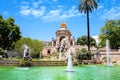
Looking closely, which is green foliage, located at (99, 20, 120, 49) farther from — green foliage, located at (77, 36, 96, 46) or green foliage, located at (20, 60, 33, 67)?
green foliage, located at (77, 36, 96, 46)

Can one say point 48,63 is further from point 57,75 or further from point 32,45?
point 32,45

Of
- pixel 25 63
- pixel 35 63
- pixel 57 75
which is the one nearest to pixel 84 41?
pixel 35 63

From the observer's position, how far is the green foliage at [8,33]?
5518cm

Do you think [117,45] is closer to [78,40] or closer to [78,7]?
[78,7]

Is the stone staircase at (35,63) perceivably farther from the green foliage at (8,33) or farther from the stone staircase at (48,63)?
the green foliage at (8,33)

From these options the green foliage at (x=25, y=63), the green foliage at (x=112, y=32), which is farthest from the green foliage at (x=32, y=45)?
the green foliage at (x=25, y=63)

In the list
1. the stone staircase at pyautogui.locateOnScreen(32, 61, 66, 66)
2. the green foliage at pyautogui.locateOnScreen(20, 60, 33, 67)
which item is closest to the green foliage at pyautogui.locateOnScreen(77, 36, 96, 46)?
the stone staircase at pyautogui.locateOnScreen(32, 61, 66, 66)

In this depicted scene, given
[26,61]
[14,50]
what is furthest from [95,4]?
[14,50]

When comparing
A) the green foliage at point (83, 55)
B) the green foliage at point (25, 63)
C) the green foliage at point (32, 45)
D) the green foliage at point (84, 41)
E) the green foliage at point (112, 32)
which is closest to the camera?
the green foliage at point (25, 63)

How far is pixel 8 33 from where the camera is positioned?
5688 centimetres

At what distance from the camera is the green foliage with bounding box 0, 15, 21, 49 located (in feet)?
181

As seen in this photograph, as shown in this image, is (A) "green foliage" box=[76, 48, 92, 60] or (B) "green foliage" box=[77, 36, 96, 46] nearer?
(A) "green foliage" box=[76, 48, 92, 60]

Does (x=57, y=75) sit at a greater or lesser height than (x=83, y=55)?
lesser

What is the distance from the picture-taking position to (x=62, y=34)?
69.0 meters
